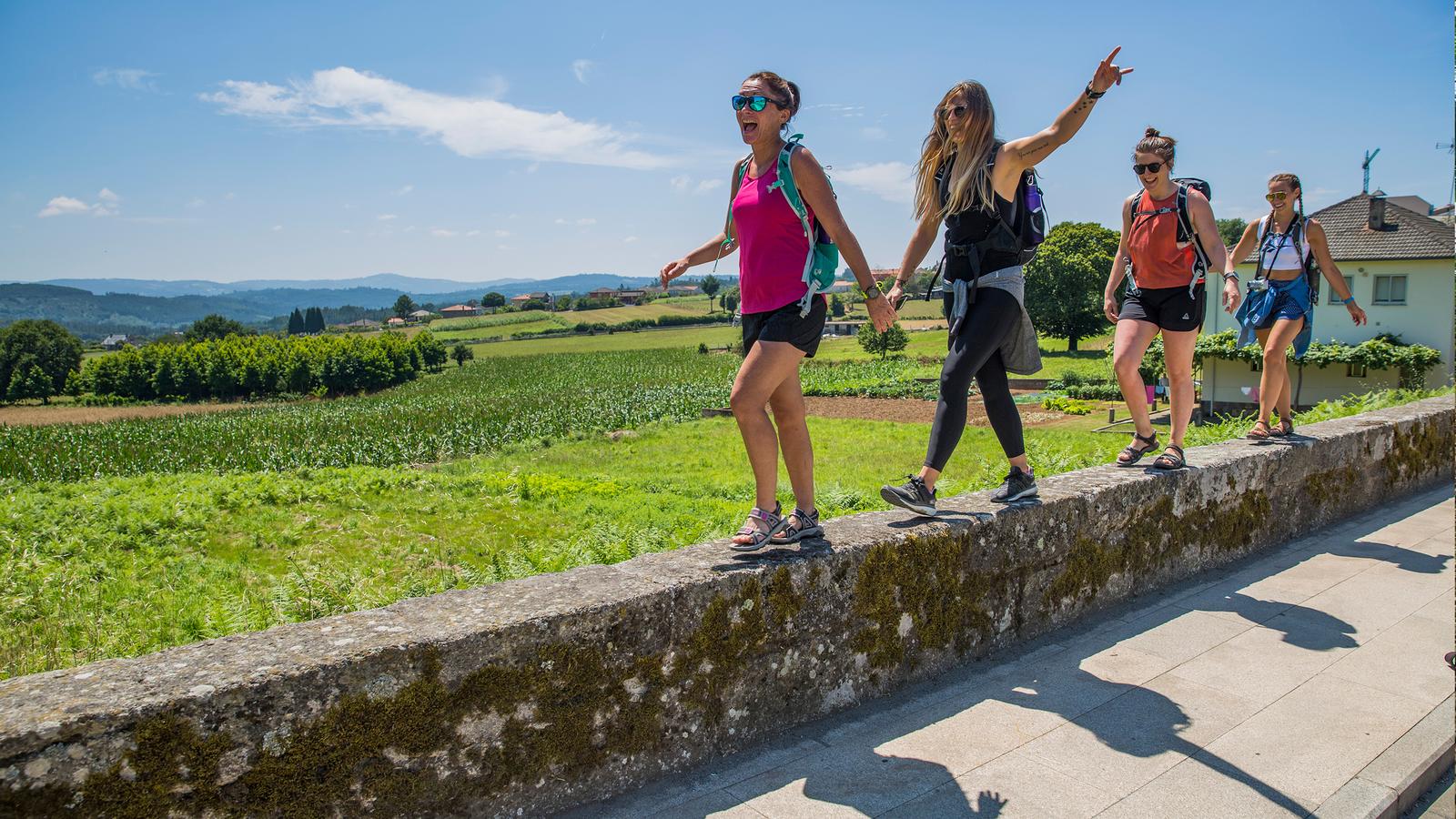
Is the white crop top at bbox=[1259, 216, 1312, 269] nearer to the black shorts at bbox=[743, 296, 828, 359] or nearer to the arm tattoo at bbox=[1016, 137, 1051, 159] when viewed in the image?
the arm tattoo at bbox=[1016, 137, 1051, 159]

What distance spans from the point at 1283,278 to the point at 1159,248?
1987mm

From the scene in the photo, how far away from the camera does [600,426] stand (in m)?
31.6

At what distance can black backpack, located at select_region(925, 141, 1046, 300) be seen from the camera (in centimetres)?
409

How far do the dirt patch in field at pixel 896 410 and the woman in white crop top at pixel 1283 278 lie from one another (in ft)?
68.6

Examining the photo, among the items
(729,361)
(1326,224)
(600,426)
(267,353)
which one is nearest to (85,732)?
(600,426)

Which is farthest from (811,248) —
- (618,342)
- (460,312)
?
(460,312)

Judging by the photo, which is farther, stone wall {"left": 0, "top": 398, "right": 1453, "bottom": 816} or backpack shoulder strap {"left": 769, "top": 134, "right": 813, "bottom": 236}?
backpack shoulder strap {"left": 769, "top": 134, "right": 813, "bottom": 236}

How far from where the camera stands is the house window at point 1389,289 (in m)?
32.9

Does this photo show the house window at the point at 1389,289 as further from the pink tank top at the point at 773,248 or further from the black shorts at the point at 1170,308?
the pink tank top at the point at 773,248

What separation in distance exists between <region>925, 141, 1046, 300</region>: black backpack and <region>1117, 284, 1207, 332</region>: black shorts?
1.62 meters

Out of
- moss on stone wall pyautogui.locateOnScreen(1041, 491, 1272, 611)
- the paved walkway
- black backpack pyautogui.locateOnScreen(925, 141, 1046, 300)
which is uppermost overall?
black backpack pyautogui.locateOnScreen(925, 141, 1046, 300)

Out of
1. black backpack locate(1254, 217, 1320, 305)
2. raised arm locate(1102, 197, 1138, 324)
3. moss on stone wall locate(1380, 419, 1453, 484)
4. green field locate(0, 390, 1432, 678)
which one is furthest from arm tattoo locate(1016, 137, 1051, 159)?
moss on stone wall locate(1380, 419, 1453, 484)

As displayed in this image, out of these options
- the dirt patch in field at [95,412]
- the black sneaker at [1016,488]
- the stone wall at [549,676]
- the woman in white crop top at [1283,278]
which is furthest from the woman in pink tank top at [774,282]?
the dirt patch in field at [95,412]

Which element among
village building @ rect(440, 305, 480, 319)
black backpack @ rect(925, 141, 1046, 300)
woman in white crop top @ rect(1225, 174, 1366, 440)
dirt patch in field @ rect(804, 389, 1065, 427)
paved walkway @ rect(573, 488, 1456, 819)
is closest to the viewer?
paved walkway @ rect(573, 488, 1456, 819)
